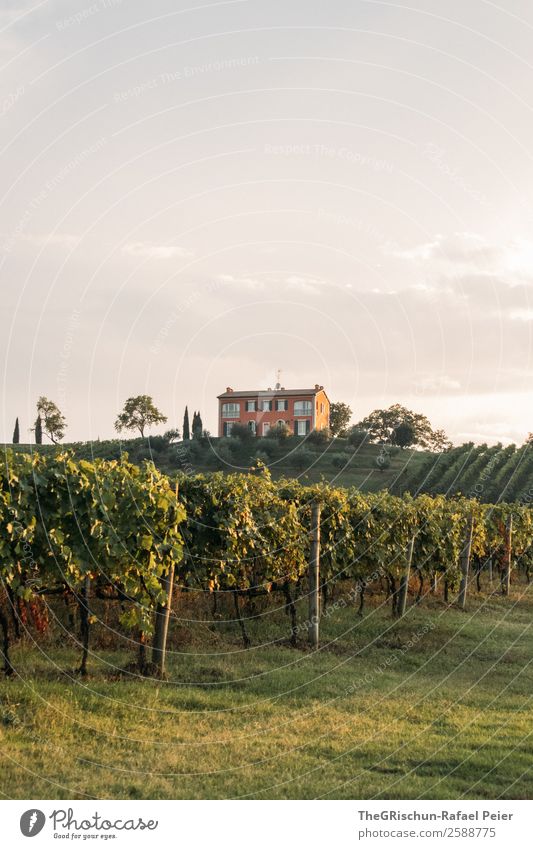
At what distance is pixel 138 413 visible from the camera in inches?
2628

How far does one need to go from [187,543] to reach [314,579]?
3.11 m

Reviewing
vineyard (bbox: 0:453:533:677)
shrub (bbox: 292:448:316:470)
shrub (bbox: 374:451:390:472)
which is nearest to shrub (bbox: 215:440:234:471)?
shrub (bbox: 292:448:316:470)

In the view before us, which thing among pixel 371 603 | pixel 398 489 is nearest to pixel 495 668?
pixel 371 603

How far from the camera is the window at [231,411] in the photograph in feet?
267

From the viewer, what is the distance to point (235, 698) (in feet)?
35.9

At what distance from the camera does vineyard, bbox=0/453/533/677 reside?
1050 centimetres

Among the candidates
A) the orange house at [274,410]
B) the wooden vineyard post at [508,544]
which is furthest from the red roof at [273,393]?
the wooden vineyard post at [508,544]

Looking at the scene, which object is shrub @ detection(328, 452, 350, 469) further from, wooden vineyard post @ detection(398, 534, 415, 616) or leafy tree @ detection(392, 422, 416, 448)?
wooden vineyard post @ detection(398, 534, 415, 616)

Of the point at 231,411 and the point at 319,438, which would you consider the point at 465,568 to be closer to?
the point at 319,438

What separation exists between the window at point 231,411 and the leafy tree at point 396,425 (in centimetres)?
1346

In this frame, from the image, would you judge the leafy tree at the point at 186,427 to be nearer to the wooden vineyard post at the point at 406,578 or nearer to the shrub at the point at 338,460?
the shrub at the point at 338,460

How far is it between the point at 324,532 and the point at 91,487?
7945 mm
